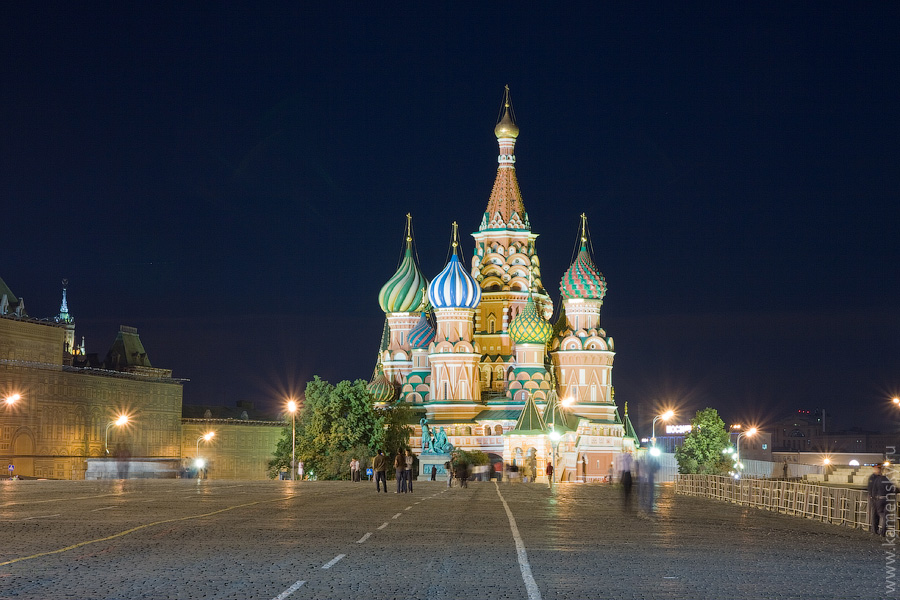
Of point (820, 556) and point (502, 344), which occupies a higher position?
point (502, 344)

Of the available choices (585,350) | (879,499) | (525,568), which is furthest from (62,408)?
(525,568)

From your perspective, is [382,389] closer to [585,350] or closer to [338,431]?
[585,350]

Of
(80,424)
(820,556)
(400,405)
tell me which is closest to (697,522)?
(820,556)

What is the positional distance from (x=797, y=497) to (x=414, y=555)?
18.4 m

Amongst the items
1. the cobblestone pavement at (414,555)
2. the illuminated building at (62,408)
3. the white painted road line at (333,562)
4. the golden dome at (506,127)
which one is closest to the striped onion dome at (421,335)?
the golden dome at (506,127)

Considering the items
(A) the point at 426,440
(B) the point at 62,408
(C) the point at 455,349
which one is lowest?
(A) the point at 426,440

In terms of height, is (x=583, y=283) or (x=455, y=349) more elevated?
(x=583, y=283)

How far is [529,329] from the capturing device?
11519 centimetres

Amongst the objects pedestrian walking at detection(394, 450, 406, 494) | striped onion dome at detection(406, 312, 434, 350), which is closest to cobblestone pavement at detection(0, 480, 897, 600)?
pedestrian walking at detection(394, 450, 406, 494)

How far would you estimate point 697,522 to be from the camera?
30297 mm

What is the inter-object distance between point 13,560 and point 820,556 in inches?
463

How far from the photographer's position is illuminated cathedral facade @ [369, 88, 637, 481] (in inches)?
4488

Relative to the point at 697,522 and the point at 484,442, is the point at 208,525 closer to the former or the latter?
the point at 697,522

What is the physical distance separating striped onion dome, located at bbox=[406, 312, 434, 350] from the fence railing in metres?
73.4
